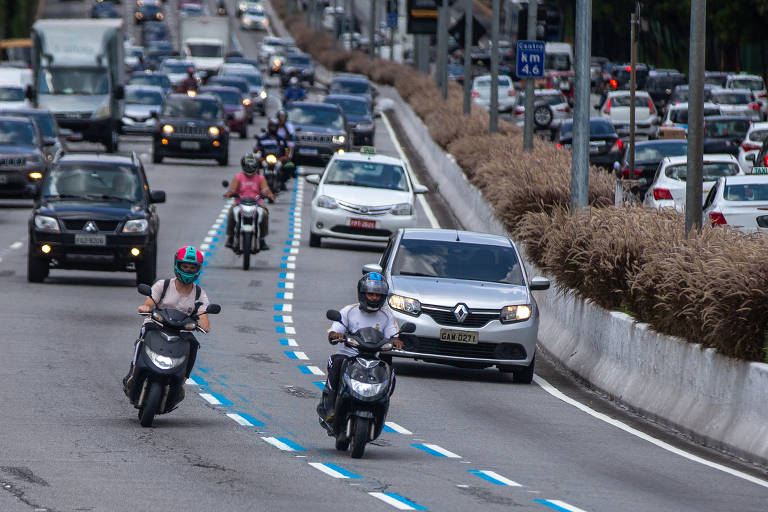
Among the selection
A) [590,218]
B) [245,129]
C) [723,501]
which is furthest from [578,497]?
[245,129]

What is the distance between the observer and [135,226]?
25.2 metres

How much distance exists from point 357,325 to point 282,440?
109 centimetres

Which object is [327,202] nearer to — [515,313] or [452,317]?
[515,313]

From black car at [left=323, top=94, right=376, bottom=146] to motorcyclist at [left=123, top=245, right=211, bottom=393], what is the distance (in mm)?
39116

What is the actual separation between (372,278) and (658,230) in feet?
22.2

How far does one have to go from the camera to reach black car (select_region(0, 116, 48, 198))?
3659 centimetres

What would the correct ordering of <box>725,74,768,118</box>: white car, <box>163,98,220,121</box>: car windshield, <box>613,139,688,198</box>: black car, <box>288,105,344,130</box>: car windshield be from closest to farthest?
<box>613,139,688,198</box>: black car, <box>288,105,344,130</box>: car windshield, <box>163,98,220,121</box>: car windshield, <box>725,74,768,118</box>: white car

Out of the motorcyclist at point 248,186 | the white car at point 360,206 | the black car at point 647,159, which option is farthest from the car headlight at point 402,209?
the black car at point 647,159

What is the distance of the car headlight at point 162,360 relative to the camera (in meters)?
14.0

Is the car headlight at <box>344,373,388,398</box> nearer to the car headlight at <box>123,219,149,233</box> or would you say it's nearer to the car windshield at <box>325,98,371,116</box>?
the car headlight at <box>123,219,149,233</box>

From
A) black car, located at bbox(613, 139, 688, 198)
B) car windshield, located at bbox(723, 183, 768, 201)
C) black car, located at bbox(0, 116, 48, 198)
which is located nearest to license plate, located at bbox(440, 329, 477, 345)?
car windshield, located at bbox(723, 183, 768, 201)

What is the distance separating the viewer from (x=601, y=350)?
19203 mm

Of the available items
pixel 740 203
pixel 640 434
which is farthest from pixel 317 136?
pixel 640 434

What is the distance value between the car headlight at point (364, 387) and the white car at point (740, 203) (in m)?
13.9
